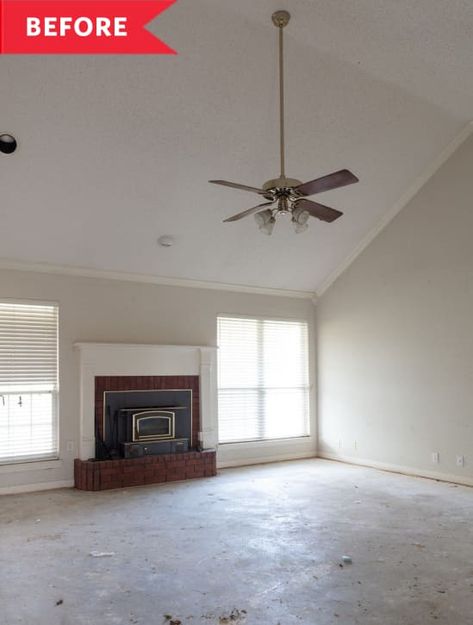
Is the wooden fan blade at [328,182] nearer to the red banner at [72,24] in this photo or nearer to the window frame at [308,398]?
the red banner at [72,24]

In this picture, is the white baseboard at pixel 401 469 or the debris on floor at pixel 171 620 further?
the white baseboard at pixel 401 469

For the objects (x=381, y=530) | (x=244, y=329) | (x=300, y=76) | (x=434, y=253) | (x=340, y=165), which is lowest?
(x=381, y=530)

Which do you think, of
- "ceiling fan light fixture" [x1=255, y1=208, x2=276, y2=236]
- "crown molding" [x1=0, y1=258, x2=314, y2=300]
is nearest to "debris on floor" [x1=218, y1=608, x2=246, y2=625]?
"ceiling fan light fixture" [x1=255, y1=208, x2=276, y2=236]

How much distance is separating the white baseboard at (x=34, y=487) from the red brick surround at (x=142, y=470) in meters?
0.13

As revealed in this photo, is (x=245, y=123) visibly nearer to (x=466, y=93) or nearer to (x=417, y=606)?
(x=466, y=93)

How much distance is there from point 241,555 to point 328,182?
8.82ft

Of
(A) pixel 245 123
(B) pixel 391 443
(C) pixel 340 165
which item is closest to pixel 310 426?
(B) pixel 391 443

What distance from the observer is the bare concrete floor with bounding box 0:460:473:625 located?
2986 mm

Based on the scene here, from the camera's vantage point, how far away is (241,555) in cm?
380

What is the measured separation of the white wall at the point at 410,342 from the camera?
19.8 feet

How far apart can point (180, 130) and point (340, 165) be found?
1.84 m

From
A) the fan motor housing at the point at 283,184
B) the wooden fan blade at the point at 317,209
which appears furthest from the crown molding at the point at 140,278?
the fan motor housing at the point at 283,184

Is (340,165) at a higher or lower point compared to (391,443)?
higher

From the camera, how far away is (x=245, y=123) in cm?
500
